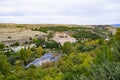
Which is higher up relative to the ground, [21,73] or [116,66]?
[116,66]

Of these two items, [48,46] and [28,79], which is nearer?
[28,79]

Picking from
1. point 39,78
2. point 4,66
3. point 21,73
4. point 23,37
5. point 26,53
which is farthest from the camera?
point 23,37

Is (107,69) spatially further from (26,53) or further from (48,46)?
(48,46)

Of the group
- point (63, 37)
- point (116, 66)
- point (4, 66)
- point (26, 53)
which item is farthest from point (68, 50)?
point (116, 66)

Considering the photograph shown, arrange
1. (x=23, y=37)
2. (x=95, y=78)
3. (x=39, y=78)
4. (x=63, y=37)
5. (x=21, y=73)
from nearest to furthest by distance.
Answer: (x=95, y=78), (x=39, y=78), (x=21, y=73), (x=63, y=37), (x=23, y=37)

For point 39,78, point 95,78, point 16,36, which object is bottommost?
point 16,36

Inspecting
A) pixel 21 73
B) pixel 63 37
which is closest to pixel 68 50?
pixel 21 73

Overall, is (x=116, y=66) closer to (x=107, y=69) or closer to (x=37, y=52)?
(x=107, y=69)
